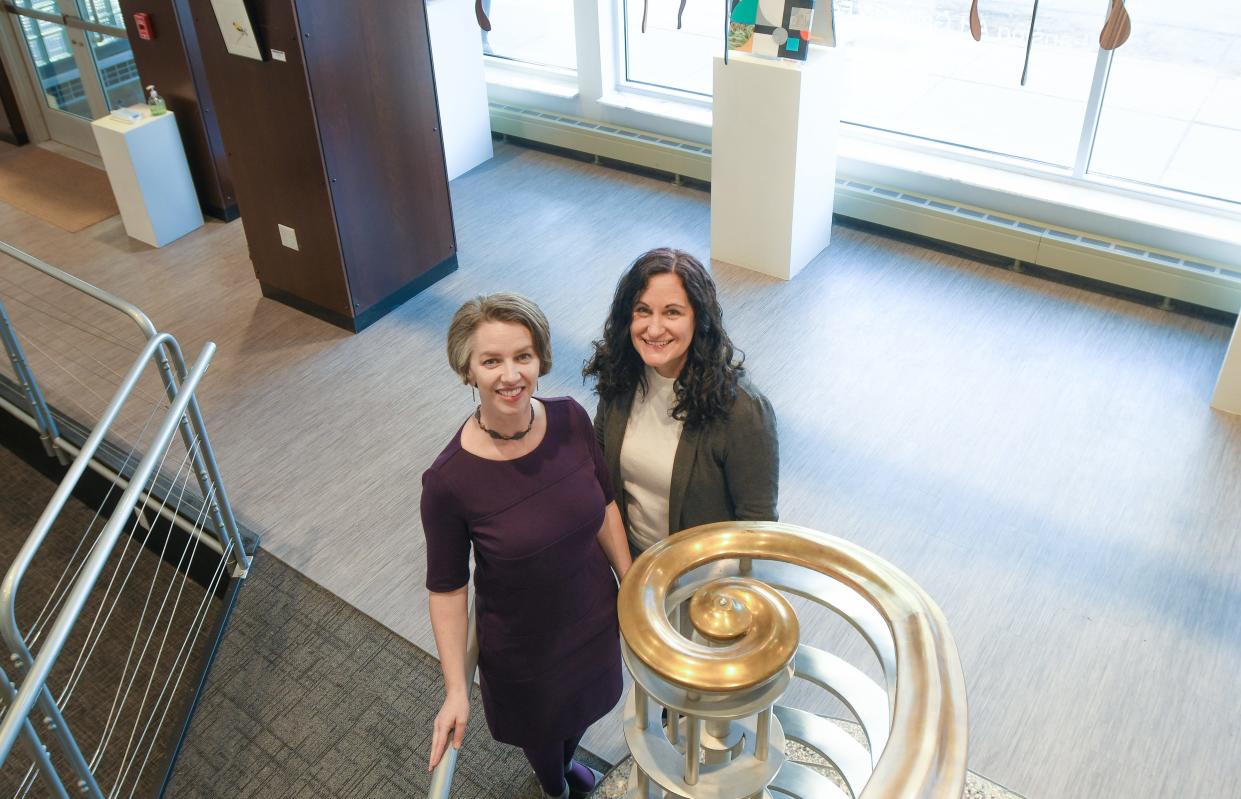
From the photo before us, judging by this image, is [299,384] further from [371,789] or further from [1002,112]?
[1002,112]

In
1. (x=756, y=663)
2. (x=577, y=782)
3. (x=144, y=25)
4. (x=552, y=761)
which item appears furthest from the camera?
(x=144, y=25)

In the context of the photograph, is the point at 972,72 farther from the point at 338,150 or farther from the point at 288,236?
the point at 288,236

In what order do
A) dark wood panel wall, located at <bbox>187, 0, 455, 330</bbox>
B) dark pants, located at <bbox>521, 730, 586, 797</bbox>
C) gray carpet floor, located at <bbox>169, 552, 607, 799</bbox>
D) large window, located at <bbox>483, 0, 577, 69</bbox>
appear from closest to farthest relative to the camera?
1. dark pants, located at <bbox>521, 730, 586, 797</bbox>
2. gray carpet floor, located at <bbox>169, 552, 607, 799</bbox>
3. dark wood panel wall, located at <bbox>187, 0, 455, 330</bbox>
4. large window, located at <bbox>483, 0, 577, 69</bbox>

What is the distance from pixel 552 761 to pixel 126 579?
148cm

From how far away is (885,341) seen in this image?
4977 mm

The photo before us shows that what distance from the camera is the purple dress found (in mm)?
2143

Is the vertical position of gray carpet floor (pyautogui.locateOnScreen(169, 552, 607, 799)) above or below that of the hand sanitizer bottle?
below

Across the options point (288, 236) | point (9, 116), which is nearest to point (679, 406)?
point (288, 236)

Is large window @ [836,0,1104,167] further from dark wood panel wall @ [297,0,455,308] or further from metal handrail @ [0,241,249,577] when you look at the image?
metal handrail @ [0,241,249,577]

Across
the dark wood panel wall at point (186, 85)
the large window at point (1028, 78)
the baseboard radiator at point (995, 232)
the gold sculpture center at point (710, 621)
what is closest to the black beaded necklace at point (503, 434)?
the gold sculpture center at point (710, 621)

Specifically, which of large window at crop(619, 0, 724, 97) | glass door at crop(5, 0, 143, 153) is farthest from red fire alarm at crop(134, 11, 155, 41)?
large window at crop(619, 0, 724, 97)

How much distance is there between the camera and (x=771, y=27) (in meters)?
4.99

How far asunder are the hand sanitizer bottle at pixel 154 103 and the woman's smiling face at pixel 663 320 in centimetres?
501

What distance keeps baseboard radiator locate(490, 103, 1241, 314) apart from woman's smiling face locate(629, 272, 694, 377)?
382cm
